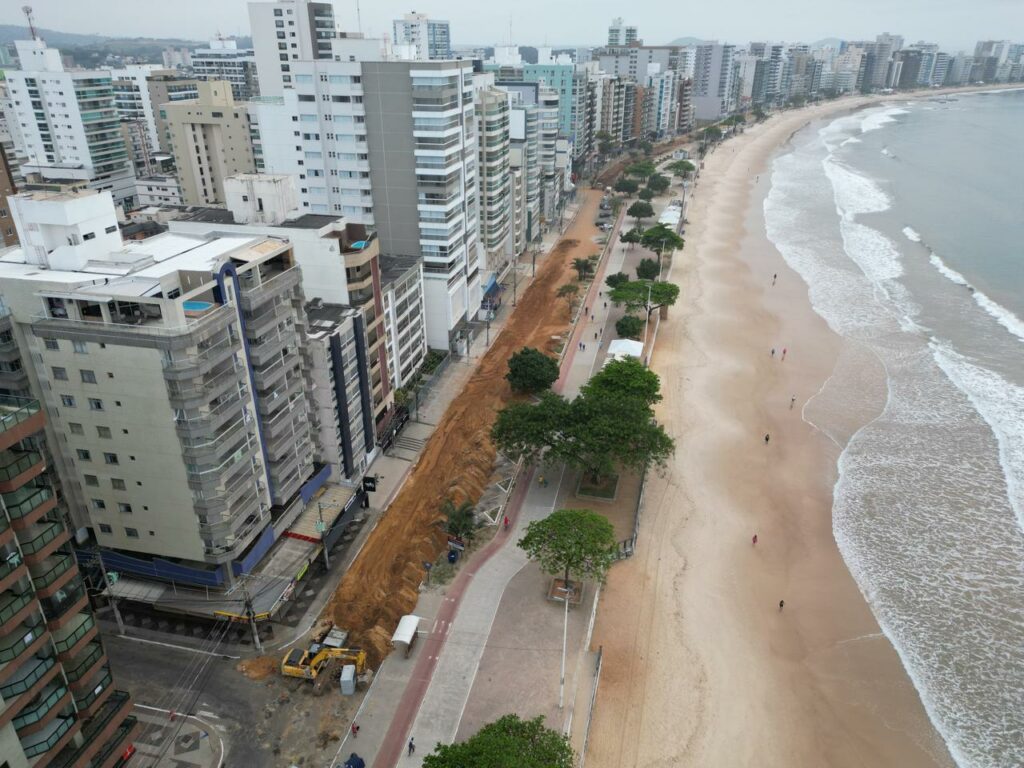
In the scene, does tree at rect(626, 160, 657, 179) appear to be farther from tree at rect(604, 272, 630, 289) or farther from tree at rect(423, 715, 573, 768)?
tree at rect(423, 715, 573, 768)

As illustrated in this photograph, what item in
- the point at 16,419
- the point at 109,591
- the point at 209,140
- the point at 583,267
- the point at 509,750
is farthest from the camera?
the point at 209,140

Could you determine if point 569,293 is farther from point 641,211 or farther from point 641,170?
point 641,170

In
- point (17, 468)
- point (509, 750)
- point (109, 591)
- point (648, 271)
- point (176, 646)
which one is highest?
point (17, 468)

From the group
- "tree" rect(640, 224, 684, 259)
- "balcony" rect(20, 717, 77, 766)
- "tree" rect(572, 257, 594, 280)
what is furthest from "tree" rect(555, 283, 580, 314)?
"balcony" rect(20, 717, 77, 766)

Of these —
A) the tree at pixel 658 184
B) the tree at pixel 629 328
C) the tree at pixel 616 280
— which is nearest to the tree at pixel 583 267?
the tree at pixel 616 280

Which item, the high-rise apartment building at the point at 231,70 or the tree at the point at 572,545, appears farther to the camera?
the high-rise apartment building at the point at 231,70

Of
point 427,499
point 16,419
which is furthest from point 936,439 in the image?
point 16,419

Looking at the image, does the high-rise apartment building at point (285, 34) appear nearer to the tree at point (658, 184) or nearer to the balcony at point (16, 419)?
the tree at point (658, 184)
